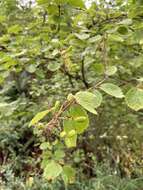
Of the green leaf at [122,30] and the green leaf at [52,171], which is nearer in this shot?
the green leaf at [52,171]

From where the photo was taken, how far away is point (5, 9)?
218 cm

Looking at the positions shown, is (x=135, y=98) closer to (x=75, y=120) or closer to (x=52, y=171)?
(x=75, y=120)

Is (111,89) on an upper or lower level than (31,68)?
upper

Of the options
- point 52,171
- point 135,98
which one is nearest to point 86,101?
point 135,98

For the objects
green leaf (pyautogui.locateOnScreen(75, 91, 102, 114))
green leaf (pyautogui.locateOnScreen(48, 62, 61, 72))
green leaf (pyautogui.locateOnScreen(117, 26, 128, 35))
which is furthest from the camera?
green leaf (pyautogui.locateOnScreen(48, 62, 61, 72))

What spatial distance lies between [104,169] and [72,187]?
283 millimetres

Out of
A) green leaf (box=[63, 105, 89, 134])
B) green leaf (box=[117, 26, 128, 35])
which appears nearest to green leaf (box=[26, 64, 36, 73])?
green leaf (box=[117, 26, 128, 35])

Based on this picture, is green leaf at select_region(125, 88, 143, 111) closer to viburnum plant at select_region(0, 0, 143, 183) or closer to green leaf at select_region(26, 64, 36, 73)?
viburnum plant at select_region(0, 0, 143, 183)

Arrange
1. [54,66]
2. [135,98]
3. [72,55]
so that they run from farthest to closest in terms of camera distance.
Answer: [72,55] → [54,66] → [135,98]

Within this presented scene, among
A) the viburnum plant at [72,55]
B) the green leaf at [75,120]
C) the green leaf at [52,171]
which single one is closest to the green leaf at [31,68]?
the viburnum plant at [72,55]

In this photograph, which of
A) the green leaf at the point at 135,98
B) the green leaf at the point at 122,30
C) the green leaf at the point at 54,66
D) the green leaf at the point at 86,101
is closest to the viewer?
the green leaf at the point at 86,101

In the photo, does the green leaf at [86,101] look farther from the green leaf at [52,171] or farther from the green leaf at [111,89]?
the green leaf at [52,171]

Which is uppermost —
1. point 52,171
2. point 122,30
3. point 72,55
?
point 122,30

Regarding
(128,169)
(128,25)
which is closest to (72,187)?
(128,169)
